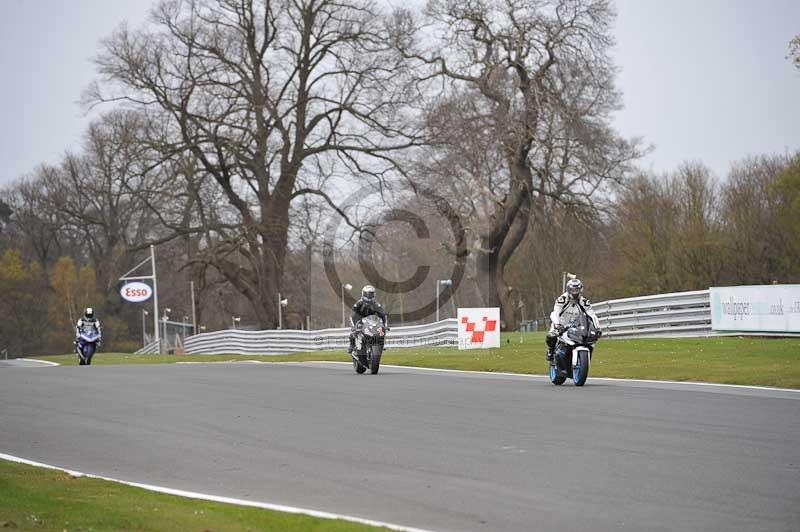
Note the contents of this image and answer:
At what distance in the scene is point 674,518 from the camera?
764cm

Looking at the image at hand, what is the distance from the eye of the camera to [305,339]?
148 ft

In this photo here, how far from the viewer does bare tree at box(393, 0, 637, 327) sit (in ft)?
149

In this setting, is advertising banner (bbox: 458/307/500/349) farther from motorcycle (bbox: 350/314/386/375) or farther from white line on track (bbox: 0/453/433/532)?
white line on track (bbox: 0/453/433/532)

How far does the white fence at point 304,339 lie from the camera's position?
37.6m

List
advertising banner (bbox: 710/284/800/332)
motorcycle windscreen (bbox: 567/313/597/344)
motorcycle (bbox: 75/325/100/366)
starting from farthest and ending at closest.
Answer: motorcycle (bbox: 75/325/100/366) → advertising banner (bbox: 710/284/800/332) → motorcycle windscreen (bbox: 567/313/597/344)

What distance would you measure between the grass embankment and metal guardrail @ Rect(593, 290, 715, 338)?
854 mm

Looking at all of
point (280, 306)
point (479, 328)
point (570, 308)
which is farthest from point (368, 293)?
point (280, 306)

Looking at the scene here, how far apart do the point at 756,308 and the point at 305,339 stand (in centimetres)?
2141

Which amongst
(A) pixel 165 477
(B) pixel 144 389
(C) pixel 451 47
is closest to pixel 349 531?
(A) pixel 165 477

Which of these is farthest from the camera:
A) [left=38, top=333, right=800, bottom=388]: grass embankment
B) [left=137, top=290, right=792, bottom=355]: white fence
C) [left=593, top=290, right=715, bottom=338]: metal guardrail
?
[left=137, top=290, right=792, bottom=355]: white fence

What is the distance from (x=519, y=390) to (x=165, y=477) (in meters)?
9.13

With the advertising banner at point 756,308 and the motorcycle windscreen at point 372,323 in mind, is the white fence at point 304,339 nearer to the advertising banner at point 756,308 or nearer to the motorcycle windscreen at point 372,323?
the advertising banner at point 756,308

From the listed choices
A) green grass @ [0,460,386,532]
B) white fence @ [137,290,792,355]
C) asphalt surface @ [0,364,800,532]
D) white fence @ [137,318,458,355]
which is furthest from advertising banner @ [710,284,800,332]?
green grass @ [0,460,386,532]

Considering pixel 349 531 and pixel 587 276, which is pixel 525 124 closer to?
pixel 587 276
